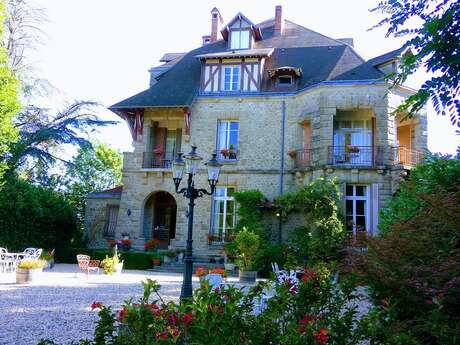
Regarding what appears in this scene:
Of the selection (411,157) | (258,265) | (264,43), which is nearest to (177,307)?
(258,265)

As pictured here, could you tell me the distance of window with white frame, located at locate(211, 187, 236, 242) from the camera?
52.6 feet

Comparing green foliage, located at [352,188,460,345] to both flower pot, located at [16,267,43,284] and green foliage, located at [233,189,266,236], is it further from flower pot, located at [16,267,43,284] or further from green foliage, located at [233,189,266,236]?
green foliage, located at [233,189,266,236]

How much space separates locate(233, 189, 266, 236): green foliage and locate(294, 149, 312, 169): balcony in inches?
72.7

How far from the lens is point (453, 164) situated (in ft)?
19.8

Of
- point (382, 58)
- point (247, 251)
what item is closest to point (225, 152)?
point (247, 251)

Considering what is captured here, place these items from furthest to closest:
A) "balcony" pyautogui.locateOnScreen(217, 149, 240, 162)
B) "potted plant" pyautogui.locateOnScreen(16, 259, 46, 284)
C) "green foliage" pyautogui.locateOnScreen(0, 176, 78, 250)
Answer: "balcony" pyautogui.locateOnScreen(217, 149, 240, 162)
"green foliage" pyautogui.locateOnScreen(0, 176, 78, 250)
"potted plant" pyautogui.locateOnScreen(16, 259, 46, 284)

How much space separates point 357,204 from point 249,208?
12.4 ft

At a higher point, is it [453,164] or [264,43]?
[264,43]

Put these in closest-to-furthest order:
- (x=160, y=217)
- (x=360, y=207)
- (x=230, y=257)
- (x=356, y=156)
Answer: (x=230, y=257)
(x=360, y=207)
(x=356, y=156)
(x=160, y=217)

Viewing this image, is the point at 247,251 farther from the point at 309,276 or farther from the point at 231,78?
the point at 309,276

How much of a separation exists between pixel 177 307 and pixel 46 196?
16.0 meters

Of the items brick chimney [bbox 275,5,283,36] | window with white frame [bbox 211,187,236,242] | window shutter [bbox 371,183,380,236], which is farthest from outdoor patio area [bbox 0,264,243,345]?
brick chimney [bbox 275,5,283,36]

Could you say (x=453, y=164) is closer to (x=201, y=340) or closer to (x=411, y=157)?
(x=201, y=340)

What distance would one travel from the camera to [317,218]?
13.8 metres
